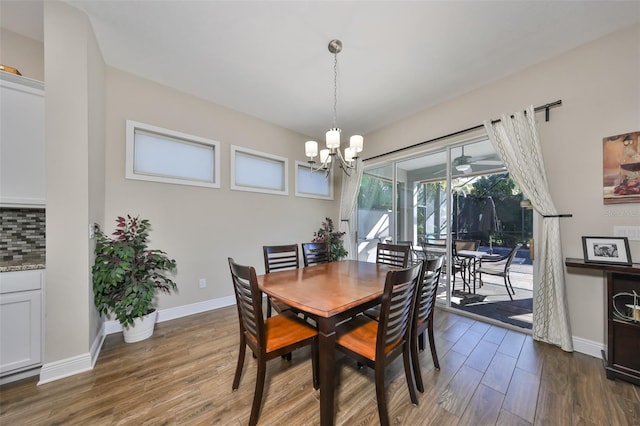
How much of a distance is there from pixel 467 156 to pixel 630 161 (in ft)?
4.50

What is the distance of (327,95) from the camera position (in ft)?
10.2

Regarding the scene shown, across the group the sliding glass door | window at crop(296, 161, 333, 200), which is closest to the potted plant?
window at crop(296, 161, 333, 200)

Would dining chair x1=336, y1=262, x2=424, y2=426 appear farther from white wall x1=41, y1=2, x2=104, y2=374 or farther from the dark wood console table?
white wall x1=41, y1=2, x2=104, y2=374

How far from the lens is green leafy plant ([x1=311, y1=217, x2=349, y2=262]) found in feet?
14.2

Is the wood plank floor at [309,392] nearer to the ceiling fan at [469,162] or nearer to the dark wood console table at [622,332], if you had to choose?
the dark wood console table at [622,332]

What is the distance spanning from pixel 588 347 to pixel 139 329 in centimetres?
446

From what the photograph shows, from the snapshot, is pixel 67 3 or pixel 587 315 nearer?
pixel 67 3

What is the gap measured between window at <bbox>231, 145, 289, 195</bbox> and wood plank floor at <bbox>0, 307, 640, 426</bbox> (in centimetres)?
232

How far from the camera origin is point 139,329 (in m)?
2.32

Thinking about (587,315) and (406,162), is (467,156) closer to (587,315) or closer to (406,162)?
(406,162)

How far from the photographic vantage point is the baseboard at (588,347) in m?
2.03

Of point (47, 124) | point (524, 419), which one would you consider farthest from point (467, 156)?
point (47, 124)

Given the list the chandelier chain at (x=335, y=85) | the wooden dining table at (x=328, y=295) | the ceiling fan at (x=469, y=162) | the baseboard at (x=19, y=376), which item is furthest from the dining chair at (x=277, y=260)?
the ceiling fan at (x=469, y=162)

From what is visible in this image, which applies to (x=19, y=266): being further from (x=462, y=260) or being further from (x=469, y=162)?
(x=462, y=260)
